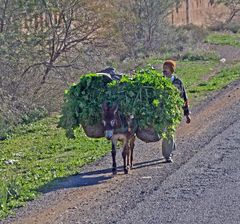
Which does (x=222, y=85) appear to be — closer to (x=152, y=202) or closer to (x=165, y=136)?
(x=165, y=136)

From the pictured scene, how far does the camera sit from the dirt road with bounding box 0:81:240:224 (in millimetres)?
11633

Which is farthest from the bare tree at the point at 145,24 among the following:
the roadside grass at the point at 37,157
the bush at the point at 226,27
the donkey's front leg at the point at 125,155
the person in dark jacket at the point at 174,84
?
the donkey's front leg at the point at 125,155

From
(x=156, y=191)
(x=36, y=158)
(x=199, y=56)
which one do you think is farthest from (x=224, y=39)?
(x=156, y=191)

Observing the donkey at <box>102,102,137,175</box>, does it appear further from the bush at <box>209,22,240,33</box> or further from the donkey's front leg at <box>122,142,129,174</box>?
the bush at <box>209,22,240,33</box>

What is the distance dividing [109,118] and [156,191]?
5.10 feet

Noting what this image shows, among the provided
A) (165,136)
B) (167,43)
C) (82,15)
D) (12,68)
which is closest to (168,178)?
(165,136)

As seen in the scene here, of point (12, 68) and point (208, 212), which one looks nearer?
point (208, 212)

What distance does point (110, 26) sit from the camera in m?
26.9

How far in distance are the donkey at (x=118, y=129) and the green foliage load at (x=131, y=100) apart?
4.9 inches

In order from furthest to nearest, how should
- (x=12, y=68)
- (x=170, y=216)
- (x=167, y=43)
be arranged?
(x=167, y=43), (x=12, y=68), (x=170, y=216)

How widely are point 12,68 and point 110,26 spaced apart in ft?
15.7

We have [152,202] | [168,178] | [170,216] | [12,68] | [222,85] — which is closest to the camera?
[170,216]

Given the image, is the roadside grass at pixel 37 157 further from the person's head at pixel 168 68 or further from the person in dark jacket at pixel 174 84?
the person's head at pixel 168 68

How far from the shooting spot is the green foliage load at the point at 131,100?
14180 millimetres
